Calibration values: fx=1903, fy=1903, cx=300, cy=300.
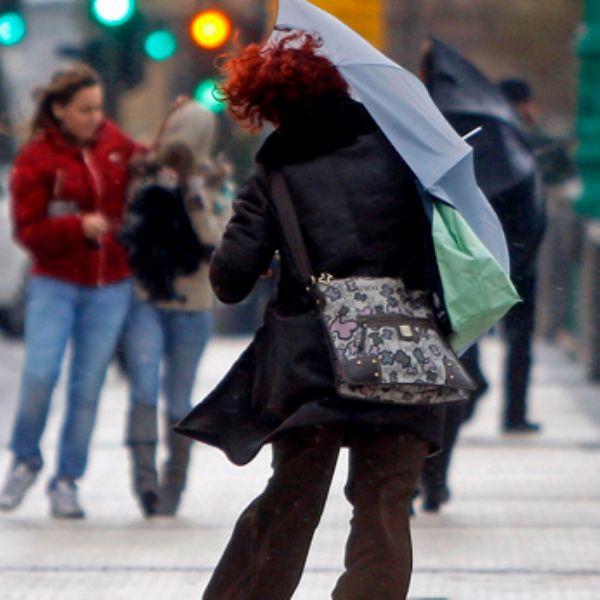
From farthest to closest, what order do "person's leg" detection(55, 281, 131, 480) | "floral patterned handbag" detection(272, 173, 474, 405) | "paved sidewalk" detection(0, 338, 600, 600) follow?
"person's leg" detection(55, 281, 131, 480) → "paved sidewalk" detection(0, 338, 600, 600) → "floral patterned handbag" detection(272, 173, 474, 405)

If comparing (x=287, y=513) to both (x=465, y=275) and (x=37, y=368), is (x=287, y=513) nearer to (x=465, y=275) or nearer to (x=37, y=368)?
(x=465, y=275)

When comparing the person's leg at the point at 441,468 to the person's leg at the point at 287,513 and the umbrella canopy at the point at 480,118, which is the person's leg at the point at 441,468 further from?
the person's leg at the point at 287,513

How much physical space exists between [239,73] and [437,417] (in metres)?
1.02

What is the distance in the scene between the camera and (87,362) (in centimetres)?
770

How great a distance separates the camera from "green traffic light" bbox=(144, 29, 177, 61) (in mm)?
13422

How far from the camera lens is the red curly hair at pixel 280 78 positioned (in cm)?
481

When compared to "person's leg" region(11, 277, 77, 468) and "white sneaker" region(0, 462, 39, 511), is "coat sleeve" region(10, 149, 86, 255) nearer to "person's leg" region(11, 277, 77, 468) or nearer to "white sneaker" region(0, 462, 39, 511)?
"person's leg" region(11, 277, 77, 468)

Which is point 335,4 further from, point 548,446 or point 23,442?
point 23,442

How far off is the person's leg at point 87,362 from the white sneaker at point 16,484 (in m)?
0.12

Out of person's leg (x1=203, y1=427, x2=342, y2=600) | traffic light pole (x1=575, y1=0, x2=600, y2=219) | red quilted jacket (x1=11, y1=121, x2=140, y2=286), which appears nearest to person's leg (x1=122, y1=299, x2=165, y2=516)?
red quilted jacket (x1=11, y1=121, x2=140, y2=286)

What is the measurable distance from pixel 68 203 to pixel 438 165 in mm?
3049

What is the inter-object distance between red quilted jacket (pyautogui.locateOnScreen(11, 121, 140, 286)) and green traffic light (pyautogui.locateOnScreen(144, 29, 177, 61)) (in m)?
5.75

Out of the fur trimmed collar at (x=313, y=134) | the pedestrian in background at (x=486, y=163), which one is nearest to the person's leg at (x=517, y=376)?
the pedestrian in background at (x=486, y=163)

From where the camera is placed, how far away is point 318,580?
646 cm
